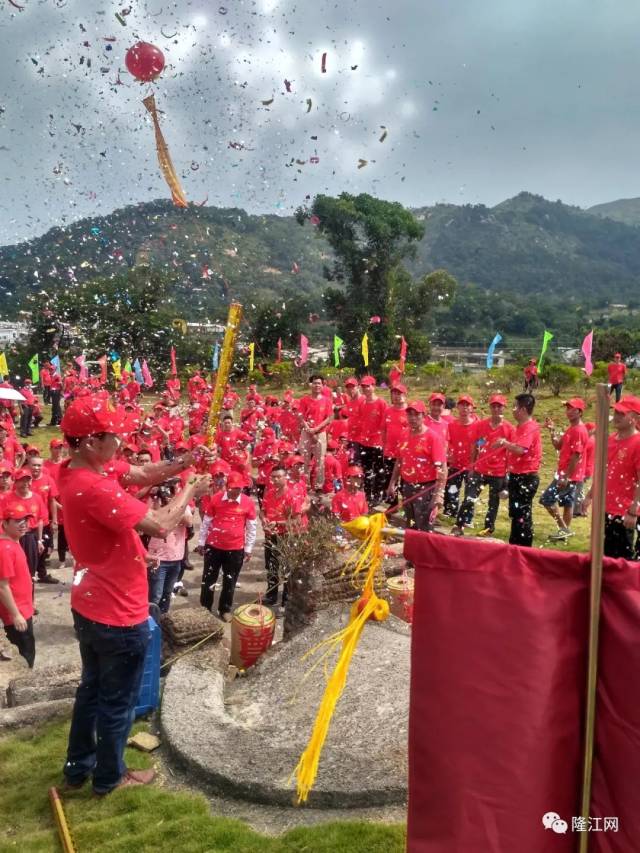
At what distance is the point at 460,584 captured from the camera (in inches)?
69.1

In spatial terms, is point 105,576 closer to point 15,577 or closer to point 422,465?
point 15,577

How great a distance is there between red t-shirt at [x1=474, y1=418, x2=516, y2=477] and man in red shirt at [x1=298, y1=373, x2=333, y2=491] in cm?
288

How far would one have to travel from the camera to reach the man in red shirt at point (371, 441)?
1030 centimetres

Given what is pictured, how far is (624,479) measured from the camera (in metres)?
5.88

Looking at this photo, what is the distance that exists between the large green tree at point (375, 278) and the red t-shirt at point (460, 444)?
25.8m

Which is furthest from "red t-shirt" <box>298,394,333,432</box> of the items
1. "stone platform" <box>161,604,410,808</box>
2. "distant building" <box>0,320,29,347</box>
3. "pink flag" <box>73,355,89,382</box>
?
"distant building" <box>0,320,29,347</box>

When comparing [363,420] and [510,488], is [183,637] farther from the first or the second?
[363,420]

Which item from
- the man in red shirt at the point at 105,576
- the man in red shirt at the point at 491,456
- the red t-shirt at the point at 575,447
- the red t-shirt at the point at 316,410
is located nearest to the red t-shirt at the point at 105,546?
the man in red shirt at the point at 105,576

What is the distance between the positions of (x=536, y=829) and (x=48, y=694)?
424 cm

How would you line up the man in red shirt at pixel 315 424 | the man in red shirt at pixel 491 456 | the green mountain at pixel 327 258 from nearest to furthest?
the man in red shirt at pixel 491 456 < the man in red shirt at pixel 315 424 < the green mountain at pixel 327 258

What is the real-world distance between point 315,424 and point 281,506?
3.79 meters

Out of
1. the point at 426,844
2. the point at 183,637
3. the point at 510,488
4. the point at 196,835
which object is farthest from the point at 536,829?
the point at 510,488

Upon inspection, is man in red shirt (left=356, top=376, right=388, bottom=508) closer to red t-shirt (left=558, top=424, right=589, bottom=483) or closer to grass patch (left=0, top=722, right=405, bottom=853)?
red t-shirt (left=558, top=424, right=589, bottom=483)

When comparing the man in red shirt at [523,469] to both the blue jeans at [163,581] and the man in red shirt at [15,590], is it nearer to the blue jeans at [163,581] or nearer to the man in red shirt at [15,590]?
the blue jeans at [163,581]
